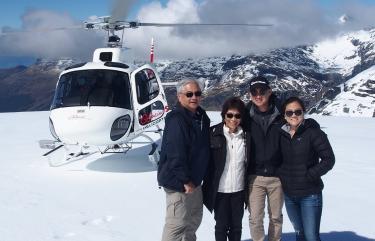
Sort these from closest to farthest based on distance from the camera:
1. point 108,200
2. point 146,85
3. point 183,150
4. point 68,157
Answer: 1. point 183,150
2. point 108,200
3. point 146,85
4. point 68,157

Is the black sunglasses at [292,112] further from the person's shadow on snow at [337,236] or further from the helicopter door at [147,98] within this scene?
the helicopter door at [147,98]

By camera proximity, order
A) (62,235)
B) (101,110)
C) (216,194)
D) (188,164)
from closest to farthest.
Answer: (188,164) → (216,194) → (62,235) → (101,110)

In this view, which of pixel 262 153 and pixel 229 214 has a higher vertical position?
pixel 262 153

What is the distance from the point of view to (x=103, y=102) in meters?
9.06

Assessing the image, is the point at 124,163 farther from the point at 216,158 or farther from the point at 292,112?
the point at 292,112

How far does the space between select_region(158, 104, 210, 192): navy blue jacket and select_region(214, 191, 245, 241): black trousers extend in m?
0.38

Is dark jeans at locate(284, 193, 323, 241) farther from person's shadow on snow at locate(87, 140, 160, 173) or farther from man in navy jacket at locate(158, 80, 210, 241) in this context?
person's shadow on snow at locate(87, 140, 160, 173)

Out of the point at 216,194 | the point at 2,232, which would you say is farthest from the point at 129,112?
the point at 216,194

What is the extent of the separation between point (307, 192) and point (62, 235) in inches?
128

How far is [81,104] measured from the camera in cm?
898

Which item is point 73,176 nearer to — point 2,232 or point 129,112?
point 129,112

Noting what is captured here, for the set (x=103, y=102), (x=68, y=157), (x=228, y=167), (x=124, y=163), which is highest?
(x=103, y=102)

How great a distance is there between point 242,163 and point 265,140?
1.07 feet

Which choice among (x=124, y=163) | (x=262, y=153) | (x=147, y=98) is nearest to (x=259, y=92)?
(x=262, y=153)
